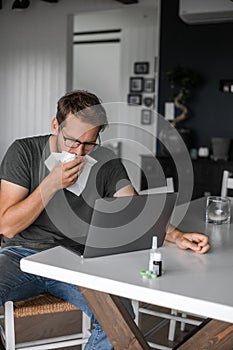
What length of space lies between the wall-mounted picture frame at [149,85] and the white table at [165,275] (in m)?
6.08

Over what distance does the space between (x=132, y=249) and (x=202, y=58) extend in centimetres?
387

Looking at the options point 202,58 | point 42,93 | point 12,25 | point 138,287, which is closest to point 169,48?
point 202,58

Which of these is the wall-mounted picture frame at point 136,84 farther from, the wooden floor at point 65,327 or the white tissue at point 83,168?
the white tissue at point 83,168

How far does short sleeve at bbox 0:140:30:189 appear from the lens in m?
1.96

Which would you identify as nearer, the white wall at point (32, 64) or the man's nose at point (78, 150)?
the man's nose at point (78, 150)

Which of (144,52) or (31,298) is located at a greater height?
(144,52)

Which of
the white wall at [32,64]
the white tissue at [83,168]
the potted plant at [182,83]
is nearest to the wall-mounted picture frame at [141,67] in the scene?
the white wall at [32,64]

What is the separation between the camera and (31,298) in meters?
1.95

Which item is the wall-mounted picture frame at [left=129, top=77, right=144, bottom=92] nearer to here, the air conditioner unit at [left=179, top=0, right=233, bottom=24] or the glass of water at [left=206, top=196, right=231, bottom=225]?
the air conditioner unit at [left=179, top=0, right=233, bottom=24]

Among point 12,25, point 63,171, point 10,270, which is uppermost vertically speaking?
point 12,25

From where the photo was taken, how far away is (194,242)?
68.3 inches

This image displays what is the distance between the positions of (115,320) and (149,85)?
6375 mm

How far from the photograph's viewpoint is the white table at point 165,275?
128cm

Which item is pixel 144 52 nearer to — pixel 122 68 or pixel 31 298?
pixel 122 68
